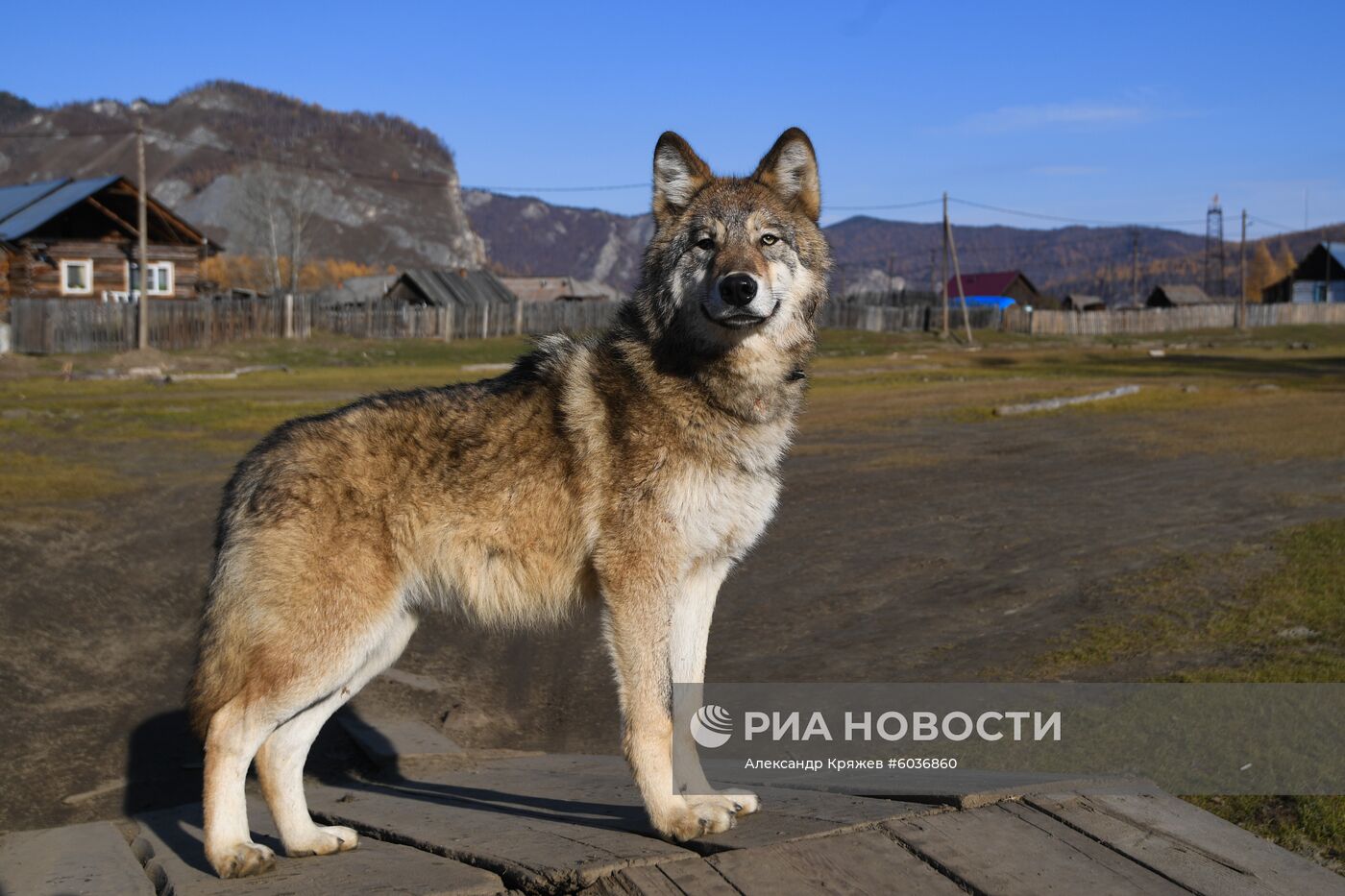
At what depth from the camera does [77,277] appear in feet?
188

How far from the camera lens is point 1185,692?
681 centimetres

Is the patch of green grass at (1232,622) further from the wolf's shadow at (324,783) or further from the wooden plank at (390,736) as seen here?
the wooden plank at (390,736)

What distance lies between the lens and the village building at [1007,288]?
133875mm

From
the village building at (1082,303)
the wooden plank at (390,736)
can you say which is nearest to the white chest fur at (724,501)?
the wooden plank at (390,736)

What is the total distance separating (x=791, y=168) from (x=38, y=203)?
201 ft

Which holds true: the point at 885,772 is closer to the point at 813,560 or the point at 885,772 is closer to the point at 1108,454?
the point at 813,560

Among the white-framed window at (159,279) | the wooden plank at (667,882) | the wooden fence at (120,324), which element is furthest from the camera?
the white-framed window at (159,279)

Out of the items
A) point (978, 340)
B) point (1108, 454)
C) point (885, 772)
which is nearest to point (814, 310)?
point (885, 772)

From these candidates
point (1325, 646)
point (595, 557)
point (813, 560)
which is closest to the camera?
point (595, 557)

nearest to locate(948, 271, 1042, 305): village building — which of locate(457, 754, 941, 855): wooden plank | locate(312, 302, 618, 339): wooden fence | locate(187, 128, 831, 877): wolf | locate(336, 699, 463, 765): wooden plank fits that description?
locate(312, 302, 618, 339): wooden fence

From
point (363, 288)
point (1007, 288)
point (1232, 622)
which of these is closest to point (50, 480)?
point (1232, 622)

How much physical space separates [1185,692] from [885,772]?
2.04m

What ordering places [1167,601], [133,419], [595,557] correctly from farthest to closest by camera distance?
[133,419], [1167,601], [595,557]

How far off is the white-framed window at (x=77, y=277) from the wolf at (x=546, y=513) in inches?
2298
